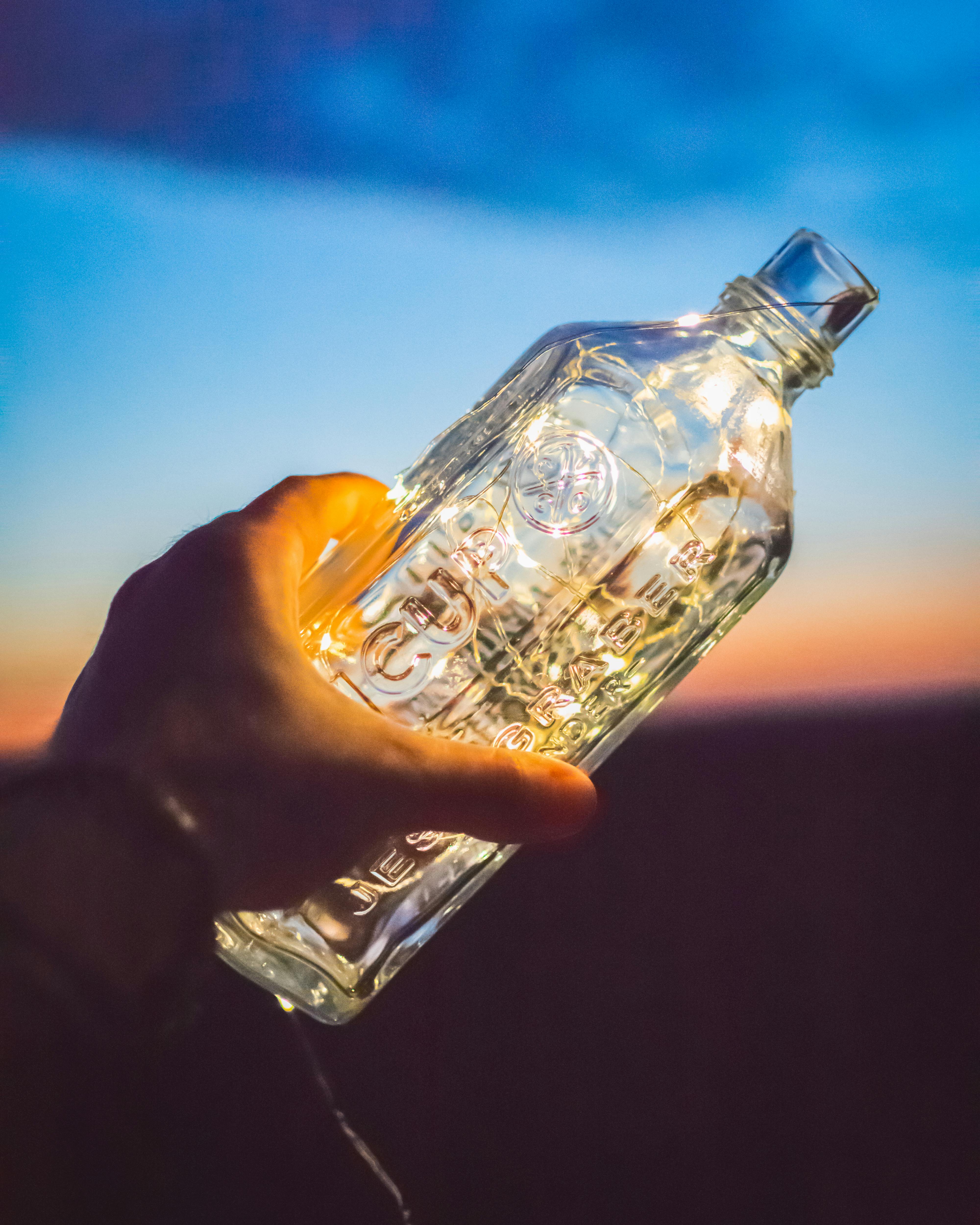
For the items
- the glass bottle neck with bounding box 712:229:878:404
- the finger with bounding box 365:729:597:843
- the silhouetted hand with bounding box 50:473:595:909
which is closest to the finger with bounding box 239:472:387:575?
the silhouetted hand with bounding box 50:473:595:909

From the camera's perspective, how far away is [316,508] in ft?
Result: 1.80

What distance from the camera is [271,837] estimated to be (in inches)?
15.8

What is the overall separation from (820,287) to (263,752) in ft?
1.44

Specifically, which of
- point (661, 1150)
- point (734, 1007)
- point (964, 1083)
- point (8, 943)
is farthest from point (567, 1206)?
point (8, 943)

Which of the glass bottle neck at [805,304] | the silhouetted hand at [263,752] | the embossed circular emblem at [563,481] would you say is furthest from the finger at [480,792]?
the glass bottle neck at [805,304]

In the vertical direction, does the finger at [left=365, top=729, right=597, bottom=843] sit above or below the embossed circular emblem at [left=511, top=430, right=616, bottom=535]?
below

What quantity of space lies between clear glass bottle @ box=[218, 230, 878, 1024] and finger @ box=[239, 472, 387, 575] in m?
0.05

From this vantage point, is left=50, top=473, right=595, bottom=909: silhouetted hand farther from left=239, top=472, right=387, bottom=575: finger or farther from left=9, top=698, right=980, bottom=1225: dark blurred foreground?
left=9, top=698, right=980, bottom=1225: dark blurred foreground

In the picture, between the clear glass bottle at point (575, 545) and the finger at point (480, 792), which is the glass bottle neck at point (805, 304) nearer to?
the clear glass bottle at point (575, 545)

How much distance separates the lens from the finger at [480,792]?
0.41 meters

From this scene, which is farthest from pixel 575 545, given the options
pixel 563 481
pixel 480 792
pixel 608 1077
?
pixel 608 1077

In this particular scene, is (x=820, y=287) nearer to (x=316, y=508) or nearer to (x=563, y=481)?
(x=563, y=481)

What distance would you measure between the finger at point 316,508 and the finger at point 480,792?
7.0 inches

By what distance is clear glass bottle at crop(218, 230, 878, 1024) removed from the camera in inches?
18.8
